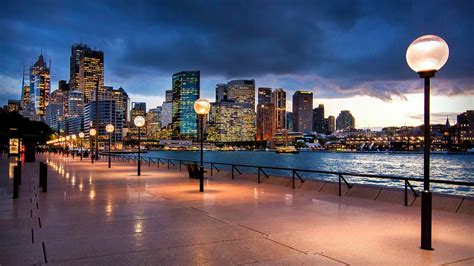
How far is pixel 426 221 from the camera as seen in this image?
24.4 ft

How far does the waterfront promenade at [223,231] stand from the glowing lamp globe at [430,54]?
3.24 m

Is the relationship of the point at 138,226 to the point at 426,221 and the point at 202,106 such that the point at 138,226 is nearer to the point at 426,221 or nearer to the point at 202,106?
the point at 426,221

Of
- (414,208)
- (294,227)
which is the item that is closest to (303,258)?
(294,227)

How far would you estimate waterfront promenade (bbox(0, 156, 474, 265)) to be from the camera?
6.76 metres

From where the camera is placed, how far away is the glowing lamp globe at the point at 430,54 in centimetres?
771

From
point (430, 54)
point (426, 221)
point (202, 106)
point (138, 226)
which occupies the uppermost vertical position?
point (430, 54)

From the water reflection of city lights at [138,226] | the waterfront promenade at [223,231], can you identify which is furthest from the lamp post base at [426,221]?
the water reflection of city lights at [138,226]

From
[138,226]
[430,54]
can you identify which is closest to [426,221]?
[430,54]

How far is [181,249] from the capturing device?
23.7 feet

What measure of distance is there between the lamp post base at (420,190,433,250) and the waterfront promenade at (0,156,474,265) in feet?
0.59

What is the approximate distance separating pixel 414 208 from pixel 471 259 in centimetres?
544

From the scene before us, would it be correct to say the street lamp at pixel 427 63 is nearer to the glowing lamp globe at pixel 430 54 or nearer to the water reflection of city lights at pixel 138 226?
the glowing lamp globe at pixel 430 54

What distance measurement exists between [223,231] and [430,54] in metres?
5.25

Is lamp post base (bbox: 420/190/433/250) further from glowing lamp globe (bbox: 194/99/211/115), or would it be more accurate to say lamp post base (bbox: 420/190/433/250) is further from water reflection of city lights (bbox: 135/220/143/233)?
glowing lamp globe (bbox: 194/99/211/115)
